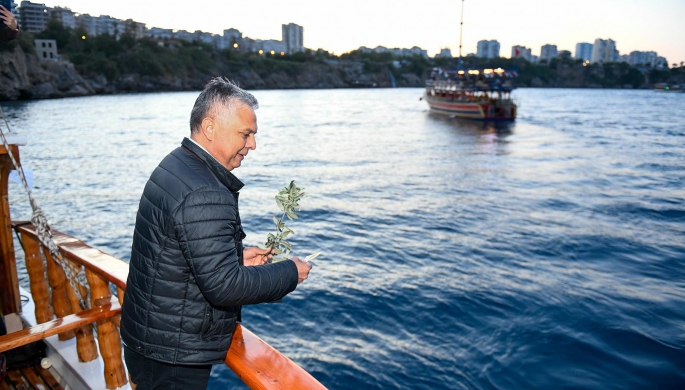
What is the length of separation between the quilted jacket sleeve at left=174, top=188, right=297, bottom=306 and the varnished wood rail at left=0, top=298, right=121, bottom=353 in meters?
1.38

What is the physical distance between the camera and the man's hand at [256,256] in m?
2.25

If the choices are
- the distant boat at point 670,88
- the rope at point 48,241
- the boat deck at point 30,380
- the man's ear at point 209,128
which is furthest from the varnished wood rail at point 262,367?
the distant boat at point 670,88

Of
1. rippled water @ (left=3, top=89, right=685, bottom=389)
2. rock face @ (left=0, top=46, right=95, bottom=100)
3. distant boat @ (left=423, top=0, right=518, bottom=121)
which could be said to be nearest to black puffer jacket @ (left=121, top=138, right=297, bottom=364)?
rippled water @ (left=3, top=89, right=685, bottom=389)

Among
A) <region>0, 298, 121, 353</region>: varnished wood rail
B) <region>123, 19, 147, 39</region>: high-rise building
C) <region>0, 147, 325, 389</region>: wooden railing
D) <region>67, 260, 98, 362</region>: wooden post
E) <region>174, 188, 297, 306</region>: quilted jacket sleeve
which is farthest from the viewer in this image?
<region>123, 19, 147, 39</region>: high-rise building

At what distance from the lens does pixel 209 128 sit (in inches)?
73.2

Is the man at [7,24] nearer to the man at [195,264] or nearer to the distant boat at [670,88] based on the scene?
the man at [195,264]

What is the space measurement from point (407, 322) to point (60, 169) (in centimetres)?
2005

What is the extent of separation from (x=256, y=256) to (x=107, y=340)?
1.45m

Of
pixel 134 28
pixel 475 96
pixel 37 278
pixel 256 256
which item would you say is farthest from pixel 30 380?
pixel 134 28

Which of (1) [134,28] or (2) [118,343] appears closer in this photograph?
(2) [118,343]

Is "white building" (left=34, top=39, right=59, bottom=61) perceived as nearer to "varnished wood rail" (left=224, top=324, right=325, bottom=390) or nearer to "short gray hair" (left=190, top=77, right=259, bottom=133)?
"short gray hair" (left=190, top=77, right=259, bottom=133)

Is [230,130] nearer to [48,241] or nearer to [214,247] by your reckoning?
[214,247]

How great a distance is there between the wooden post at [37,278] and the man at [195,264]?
219 centimetres

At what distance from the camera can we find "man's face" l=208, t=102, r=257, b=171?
185 cm
